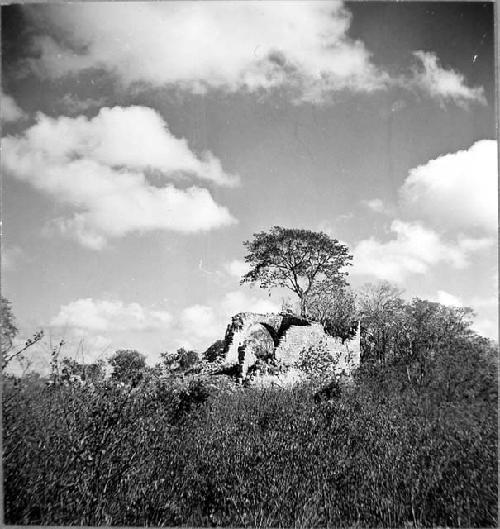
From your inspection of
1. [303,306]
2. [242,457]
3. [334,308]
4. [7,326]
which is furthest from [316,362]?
[7,326]

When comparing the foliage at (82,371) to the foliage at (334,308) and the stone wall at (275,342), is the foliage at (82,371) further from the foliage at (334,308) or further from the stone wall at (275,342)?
the foliage at (334,308)

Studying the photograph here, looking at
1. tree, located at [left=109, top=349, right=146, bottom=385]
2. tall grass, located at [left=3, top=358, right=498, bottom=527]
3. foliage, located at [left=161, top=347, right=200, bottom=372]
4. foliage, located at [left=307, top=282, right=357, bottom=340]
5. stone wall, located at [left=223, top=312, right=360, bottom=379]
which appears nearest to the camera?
tall grass, located at [left=3, top=358, right=498, bottom=527]

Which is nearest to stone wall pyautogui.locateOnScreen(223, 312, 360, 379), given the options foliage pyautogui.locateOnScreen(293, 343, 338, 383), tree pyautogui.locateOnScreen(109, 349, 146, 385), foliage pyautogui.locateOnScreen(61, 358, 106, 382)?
foliage pyautogui.locateOnScreen(293, 343, 338, 383)

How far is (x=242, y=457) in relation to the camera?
3.58 m

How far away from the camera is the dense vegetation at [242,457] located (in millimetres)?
3049

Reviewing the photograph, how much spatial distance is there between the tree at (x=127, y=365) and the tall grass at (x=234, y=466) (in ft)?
1.79

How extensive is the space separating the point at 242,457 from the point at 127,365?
90.0 inches

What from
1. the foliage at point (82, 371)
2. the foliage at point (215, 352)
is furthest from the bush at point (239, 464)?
the foliage at point (215, 352)

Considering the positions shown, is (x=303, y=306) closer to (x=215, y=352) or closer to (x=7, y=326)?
(x=215, y=352)

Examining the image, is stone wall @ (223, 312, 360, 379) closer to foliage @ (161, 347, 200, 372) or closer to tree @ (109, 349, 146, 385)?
foliage @ (161, 347, 200, 372)

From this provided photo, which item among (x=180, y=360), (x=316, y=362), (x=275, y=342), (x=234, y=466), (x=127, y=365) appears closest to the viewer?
(x=234, y=466)

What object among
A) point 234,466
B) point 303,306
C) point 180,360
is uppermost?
point 303,306

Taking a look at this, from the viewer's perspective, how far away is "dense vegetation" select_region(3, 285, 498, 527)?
10.0ft

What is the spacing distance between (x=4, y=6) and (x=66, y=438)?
3485mm
